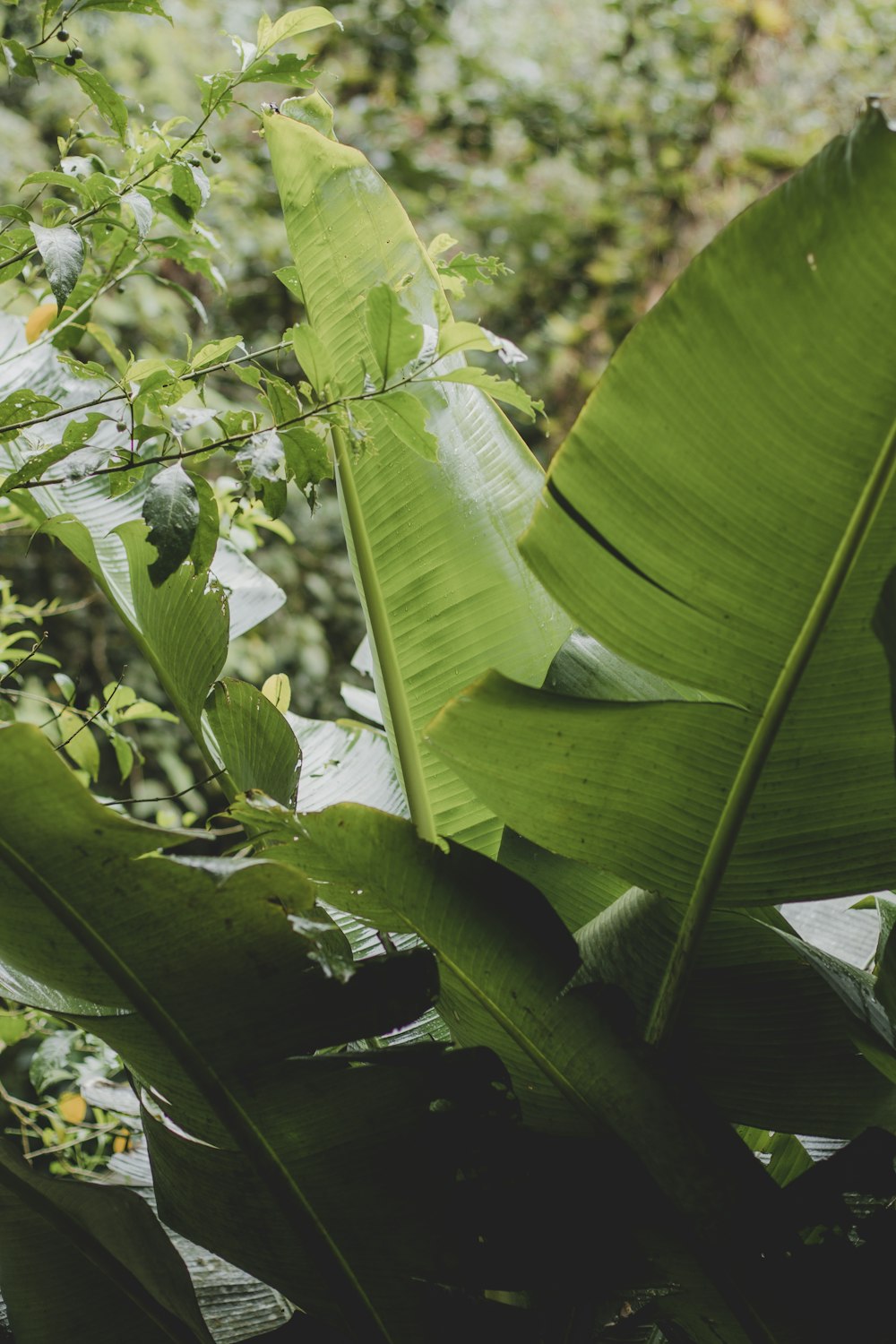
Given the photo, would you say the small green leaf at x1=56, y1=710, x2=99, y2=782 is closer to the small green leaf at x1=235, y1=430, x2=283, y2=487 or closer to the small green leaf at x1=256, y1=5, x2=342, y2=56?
the small green leaf at x1=235, y1=430, x2=283, y2=487

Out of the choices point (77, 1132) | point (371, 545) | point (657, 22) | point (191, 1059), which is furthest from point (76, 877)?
point (657, 22)

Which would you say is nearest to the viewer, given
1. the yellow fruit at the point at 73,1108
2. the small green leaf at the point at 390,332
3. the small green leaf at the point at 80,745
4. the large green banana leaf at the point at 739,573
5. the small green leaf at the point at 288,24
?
the large green banana leaf at the point at 739,573

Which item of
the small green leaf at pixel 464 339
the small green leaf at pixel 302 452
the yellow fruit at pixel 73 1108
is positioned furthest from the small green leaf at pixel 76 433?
the yellow fruit at pixel 73 1108

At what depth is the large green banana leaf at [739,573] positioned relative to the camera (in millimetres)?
466

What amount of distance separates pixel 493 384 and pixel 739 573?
0.64ft

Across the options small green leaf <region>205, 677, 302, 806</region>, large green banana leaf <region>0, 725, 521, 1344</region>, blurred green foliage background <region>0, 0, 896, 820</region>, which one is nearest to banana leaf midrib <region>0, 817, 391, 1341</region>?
large green banana leaf <region>0, 725, 521, 1344</region>

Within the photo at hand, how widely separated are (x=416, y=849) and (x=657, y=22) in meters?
4.11

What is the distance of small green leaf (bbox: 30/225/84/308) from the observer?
0.59 metres

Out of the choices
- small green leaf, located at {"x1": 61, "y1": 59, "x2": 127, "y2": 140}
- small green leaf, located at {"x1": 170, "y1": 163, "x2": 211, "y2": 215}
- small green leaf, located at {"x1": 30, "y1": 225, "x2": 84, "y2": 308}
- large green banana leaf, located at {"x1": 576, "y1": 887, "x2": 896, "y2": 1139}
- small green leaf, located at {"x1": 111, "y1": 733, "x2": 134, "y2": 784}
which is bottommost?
large green banana leaf, located at {"x1": 576, "y1": 887, "x2": 896, "y2": 1139}

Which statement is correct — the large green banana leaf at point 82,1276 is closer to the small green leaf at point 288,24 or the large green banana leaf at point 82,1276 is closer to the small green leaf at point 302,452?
the small green leaf at point 302,452

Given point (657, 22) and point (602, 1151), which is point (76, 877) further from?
point (657, 22)

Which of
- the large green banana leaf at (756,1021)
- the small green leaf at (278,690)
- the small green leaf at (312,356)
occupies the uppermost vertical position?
the small green leaf at (312,356)

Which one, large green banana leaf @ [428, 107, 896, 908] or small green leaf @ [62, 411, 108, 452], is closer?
large green banana leaf @ [428, 107, 896, 908]

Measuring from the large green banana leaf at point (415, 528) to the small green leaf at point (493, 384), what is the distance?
0.43ft
